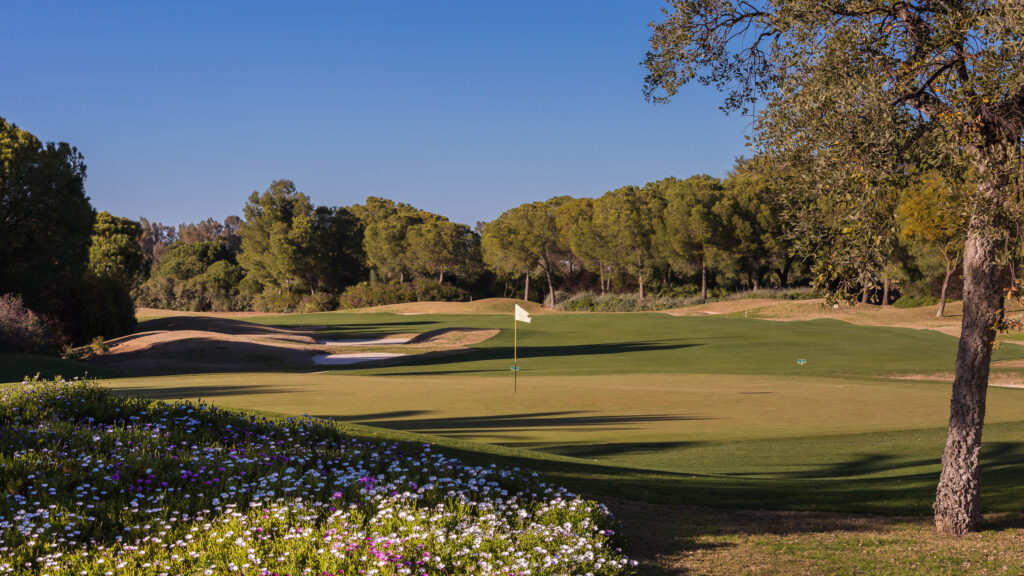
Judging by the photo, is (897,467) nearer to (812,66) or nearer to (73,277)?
(812,66)

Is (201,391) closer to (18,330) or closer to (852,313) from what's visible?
(18,330)

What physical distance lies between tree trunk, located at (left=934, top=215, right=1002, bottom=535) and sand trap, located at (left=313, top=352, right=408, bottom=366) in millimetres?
27811

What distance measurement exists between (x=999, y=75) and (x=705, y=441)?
8.56m

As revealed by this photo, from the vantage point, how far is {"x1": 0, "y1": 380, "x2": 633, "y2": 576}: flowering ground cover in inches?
216

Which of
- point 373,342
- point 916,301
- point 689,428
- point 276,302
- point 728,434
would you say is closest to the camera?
point 728,434

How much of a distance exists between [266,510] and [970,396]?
6.68 m

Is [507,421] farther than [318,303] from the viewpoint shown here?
No

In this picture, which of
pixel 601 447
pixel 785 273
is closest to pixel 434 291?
pixel 785 273

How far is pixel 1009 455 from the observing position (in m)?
Answer: 12.6

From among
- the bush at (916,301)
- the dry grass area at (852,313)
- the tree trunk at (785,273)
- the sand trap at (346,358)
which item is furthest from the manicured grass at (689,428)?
the tree trunk at (785,273)

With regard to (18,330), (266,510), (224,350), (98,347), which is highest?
(18,330)

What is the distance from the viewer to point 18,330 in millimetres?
26781

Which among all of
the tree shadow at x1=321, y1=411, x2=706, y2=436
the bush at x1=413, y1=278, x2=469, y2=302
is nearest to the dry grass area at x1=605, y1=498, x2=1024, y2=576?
the tree shadow at x1=321, y1=411, x2=706, y2=436

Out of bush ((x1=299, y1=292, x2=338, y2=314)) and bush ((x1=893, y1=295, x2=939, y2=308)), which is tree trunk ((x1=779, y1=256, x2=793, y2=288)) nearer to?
bush ((x1=893, y1=295, x2=939, y2=308))
